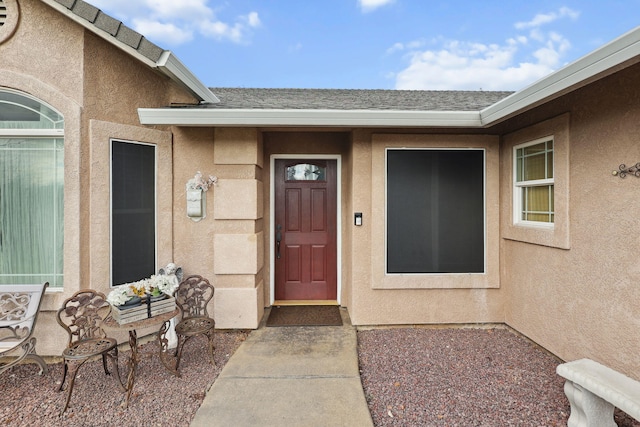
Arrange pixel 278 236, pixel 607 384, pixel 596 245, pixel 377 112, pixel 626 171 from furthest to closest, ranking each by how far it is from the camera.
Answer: pixel 278 236 < pixel 377 112 < pixel 596 245 < pixel 626 171 < pixel 607 384

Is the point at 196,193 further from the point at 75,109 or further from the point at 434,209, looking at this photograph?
the point at 434,209

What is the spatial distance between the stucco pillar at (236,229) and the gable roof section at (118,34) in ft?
2.94

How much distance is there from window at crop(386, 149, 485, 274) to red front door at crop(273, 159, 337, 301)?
1.11 m

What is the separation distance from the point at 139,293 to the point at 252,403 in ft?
4.65

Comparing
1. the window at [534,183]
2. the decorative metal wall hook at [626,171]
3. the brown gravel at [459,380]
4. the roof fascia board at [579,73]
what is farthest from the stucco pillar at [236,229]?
the decorative metal wall hook at [626,171]

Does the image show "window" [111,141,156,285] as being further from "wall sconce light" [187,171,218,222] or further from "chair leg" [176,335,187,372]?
"chair leg" [176,335,187,372]

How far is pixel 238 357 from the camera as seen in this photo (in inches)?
126

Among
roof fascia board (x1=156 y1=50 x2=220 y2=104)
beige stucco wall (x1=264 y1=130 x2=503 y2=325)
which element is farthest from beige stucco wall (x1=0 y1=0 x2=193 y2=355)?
beige stucco wall (x1=264 y1=130 x2=503 y2=325)

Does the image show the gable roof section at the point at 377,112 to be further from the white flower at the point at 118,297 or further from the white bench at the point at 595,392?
the white bench at the point at 595,392

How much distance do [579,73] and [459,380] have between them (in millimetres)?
2722

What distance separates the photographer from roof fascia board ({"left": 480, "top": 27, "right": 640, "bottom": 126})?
191cm

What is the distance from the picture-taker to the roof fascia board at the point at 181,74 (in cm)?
327

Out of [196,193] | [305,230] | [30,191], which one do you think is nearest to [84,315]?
[30,191]

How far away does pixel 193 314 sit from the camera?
11.4ft
